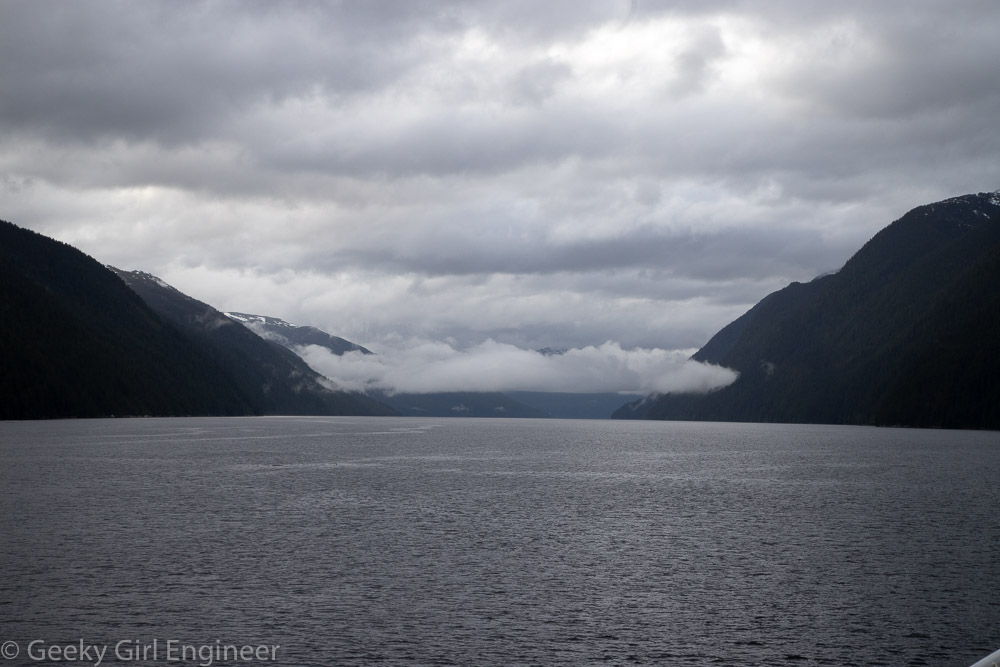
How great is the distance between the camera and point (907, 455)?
184 meters

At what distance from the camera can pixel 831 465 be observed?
157m

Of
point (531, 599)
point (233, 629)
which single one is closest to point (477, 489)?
point (531, 599)

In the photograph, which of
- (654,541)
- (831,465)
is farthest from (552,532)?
(831,465)

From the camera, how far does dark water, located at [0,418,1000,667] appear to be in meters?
39.7

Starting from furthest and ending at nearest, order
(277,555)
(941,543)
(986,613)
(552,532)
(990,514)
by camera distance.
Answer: (990,514) → (552,532) → (941,543) → (277,555) → (986,613)

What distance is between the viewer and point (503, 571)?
5522 centimetres

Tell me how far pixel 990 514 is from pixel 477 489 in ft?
179

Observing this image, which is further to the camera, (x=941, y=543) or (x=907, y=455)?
(x=907, y=455)

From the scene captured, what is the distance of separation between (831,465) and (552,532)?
101 meters

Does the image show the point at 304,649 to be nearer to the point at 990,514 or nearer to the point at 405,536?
the point at 405,536

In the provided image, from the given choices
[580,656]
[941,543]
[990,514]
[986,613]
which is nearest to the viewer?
[580,656]

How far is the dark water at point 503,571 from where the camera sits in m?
39.7

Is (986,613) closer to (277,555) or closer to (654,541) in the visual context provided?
(654,541)

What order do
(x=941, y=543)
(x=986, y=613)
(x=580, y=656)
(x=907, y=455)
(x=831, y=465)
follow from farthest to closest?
(x=907, y=455) < (x=831, y=465) < (x=941, y=543) < (x=986, y=613) < (x=580, y=656)
